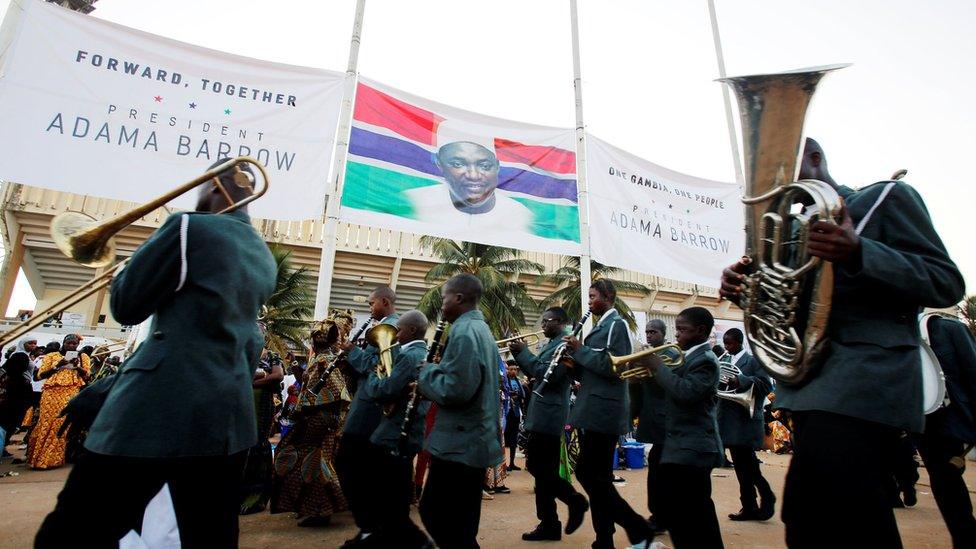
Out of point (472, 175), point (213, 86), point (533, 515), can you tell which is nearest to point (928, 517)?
point (533, 515)

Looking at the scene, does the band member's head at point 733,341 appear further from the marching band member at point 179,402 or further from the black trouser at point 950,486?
the marching band member at point 179,402

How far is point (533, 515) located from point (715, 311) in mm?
21098

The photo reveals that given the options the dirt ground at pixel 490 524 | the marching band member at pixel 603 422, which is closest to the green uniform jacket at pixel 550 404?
the marching band member at pixel 603 422

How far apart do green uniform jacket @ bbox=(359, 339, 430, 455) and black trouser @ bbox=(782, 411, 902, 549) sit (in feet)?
8.80

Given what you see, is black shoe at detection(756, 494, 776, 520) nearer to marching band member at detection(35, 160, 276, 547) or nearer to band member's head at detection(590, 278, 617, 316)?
band member's head at detection(590, 278, 617, 316)

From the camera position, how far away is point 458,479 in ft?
9.80

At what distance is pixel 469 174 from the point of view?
775 centimetres

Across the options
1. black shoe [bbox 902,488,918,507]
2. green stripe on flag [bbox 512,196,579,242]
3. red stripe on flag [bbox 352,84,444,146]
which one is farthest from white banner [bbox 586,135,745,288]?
black shoe [bbox 902,488,918,507]

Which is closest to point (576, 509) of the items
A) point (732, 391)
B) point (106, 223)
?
point (732, 391)

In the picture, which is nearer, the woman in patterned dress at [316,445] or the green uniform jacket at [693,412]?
the green uniform jacket at [693,412]

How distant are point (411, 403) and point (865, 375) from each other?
9.37ft

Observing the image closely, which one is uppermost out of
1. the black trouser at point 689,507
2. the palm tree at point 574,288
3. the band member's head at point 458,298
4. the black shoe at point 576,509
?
the palm tree at point 574,288

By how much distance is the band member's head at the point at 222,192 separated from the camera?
7.80 feet

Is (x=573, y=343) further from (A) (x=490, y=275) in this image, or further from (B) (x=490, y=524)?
(A) (x=490, y=275)
